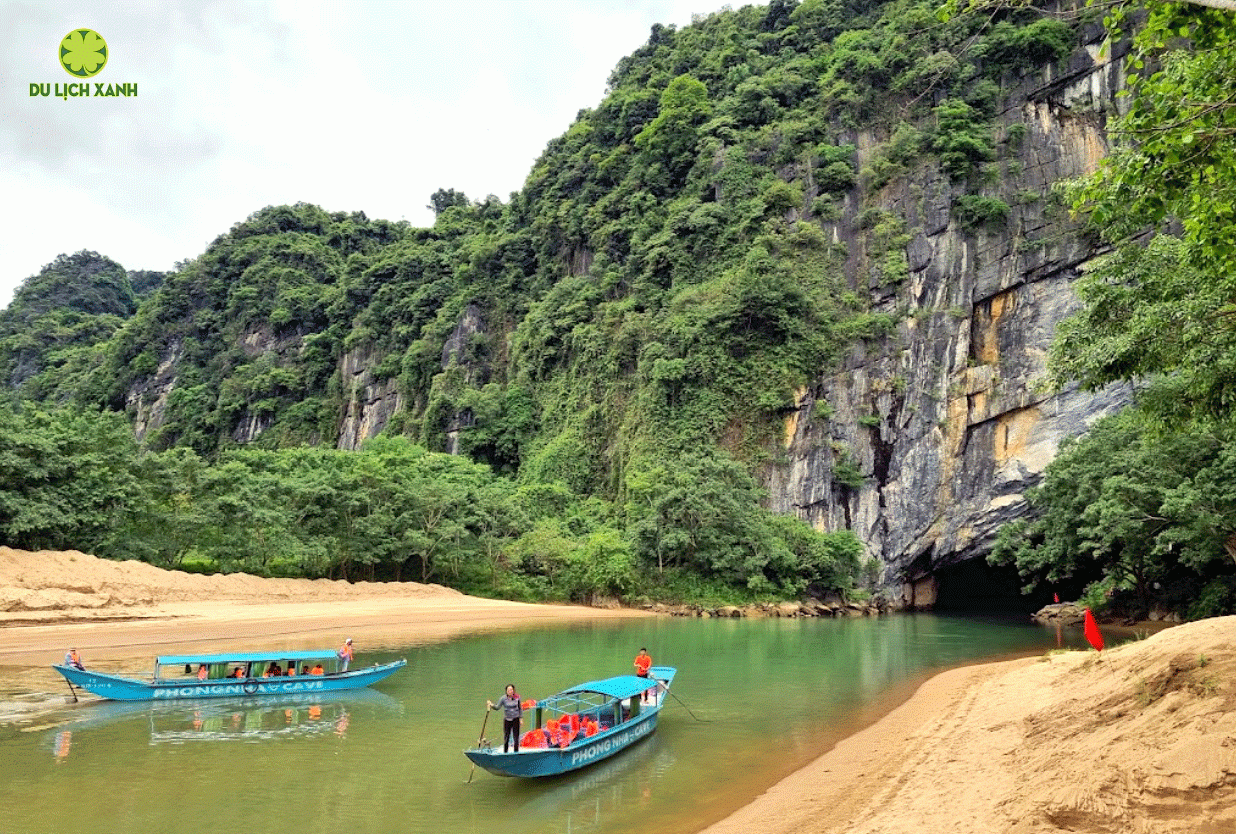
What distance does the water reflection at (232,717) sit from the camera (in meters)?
12.9

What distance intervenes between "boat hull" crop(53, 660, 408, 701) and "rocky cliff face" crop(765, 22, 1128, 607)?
2861 cm

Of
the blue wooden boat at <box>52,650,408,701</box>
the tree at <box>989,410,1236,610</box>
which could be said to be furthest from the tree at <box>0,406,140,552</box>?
the tree at <box>989,410,1236,610</box>

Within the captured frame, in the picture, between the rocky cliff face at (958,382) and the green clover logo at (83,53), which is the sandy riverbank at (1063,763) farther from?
the rocky cliff face at (958,382)

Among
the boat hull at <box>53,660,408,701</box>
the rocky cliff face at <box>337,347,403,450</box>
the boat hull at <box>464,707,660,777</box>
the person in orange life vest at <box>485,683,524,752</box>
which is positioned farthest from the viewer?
the rocky cliff face at <box>337,347,403,450</box>

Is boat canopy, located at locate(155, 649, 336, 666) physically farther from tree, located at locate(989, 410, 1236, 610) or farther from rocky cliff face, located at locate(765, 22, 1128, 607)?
rocky cliff face, located at locate(765, 22, 1128, 607)

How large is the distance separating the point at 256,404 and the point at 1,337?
3591 centimetres

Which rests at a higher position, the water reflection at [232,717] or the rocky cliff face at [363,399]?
the rocky cliff face at [363,399]

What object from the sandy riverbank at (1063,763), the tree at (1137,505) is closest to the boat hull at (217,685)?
the sandy riverbank at (1063,763)

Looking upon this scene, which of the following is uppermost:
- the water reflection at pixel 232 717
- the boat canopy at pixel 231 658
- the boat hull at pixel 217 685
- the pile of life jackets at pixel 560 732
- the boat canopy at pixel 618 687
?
the boat canopy at pixel 618 687

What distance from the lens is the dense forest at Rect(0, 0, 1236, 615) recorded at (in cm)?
1115

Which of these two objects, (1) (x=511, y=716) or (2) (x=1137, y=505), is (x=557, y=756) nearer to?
(1) (x=511, y=716)

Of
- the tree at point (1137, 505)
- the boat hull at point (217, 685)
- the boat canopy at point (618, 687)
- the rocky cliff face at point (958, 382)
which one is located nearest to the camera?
the boat canopy at point (618, 687)

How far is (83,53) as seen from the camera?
60.1 ft

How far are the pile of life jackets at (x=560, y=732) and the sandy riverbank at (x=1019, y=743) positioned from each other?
110 inches
